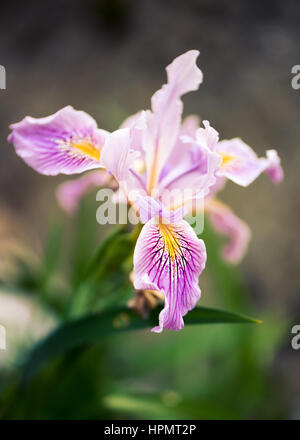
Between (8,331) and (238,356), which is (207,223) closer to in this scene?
(238,356)

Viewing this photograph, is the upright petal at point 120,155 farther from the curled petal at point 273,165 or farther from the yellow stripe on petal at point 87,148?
the curled petal at point 273,165

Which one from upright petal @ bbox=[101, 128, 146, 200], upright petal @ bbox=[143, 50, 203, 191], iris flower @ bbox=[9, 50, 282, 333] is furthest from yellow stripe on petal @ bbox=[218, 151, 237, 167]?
upright petal @ bbox=[101, 128, 146, 200]

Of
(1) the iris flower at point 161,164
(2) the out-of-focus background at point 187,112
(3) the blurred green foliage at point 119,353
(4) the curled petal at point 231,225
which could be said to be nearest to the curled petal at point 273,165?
(1) the iris flower at point 161,164

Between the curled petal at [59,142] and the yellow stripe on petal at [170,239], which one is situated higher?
the curled petal at [59,142]

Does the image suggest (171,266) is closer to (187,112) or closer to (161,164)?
(161,164)

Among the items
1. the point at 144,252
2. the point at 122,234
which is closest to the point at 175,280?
the point at 144,252

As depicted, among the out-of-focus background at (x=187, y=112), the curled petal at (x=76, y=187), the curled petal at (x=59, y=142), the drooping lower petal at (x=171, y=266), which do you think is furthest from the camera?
the out-of-focus background at (x=187, y=112)

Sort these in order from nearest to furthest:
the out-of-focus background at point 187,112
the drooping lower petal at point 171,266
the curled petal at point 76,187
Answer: the drooping lower petal at point 171,266 < the curled petal at point 76,187 < the out-of-focus background at point 187,112
